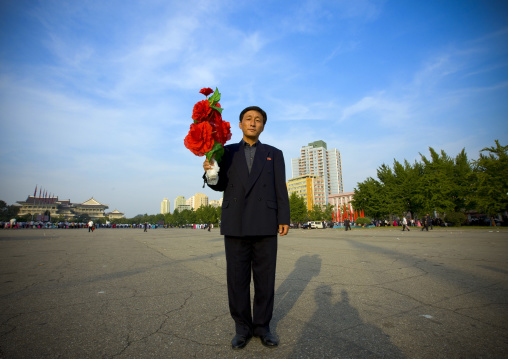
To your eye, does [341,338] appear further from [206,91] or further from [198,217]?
[198,217]

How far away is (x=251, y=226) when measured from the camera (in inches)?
98.7

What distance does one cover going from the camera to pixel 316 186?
492 ft

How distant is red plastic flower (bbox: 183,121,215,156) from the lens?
7.75 feet

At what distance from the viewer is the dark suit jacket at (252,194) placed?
254 cm

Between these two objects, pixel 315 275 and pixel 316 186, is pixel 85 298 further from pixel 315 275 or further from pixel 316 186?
pixel 316 186

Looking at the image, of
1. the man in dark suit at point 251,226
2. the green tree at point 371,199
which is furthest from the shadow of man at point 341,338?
the green tree at point 371,199

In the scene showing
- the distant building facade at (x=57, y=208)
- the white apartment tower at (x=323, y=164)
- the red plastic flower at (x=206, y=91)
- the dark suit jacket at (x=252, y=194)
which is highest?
the white apartment tower at (x=323, y=164)

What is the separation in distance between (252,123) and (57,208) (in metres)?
168

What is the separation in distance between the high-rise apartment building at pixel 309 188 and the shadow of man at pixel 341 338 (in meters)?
137

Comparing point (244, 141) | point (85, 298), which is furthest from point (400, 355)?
point (85, 298)

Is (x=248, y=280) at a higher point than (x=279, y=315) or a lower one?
higher

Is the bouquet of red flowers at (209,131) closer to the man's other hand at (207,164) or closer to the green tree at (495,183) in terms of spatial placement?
the man's other hand at (207,164)

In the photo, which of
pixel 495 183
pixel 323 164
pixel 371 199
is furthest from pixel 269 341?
pixel 323 164

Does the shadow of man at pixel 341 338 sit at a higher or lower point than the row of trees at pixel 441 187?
lower
